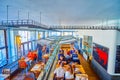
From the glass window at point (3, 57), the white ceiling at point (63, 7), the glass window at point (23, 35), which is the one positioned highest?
the white ceiling at point (63, 7)

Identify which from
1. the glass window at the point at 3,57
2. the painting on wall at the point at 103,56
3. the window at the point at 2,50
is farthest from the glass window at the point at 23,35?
the painting on wall at the point at 103,56

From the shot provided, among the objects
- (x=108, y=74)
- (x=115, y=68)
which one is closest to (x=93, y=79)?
(x=108, y=74)

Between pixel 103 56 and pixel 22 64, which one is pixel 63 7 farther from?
pixel 22 64

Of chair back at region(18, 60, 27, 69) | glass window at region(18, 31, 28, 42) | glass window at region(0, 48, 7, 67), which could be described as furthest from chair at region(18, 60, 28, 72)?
glass window at region(18, 31, 28, 42)

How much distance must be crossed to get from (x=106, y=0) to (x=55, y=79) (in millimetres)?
3159

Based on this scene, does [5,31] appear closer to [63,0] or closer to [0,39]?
[0,39]

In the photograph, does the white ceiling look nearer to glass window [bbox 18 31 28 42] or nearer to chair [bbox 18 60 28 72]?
chair [bbox 18 60 28 72]

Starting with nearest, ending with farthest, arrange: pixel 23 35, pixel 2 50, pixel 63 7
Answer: pixel 63 7
pixel 2 50
pixel 23 35

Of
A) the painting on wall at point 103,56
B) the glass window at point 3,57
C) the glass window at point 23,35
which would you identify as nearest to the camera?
the painting on wall at point 103,56

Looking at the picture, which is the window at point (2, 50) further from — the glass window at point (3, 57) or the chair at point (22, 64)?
the chair at point (22, 64)

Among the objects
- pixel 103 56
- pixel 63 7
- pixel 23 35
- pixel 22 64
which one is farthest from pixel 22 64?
pixel 103 56

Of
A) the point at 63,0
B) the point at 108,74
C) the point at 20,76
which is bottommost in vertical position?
the point at 20,76

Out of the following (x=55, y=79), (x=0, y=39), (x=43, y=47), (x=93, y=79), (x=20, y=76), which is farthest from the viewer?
(x=43, y=47)

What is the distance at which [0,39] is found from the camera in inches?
278
